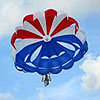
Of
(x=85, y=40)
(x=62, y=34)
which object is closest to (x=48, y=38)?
(x=62, y=34)

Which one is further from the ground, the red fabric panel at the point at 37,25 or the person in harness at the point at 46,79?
the red fabric panel at the point at 37,25

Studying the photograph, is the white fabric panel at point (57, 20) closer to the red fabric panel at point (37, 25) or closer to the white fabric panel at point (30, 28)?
the red fabric panel at point (37, 25)

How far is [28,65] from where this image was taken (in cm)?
2403

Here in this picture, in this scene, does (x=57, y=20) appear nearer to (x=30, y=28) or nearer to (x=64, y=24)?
(x=64, y=24)

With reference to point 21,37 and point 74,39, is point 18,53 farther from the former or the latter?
point 74,39

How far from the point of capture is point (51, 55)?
2477cm

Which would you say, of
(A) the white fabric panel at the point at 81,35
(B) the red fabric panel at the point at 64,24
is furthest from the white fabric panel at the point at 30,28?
(A) the white fabric panel at the point at 81,35

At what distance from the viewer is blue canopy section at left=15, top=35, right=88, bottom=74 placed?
78.0 feet

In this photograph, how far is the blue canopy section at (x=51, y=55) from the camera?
78.0 feet

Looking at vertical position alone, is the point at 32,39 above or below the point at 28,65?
above

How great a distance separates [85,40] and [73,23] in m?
1.56

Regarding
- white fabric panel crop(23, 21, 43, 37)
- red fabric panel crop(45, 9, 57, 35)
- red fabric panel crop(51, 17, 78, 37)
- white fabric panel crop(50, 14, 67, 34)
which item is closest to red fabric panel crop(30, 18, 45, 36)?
white fabric panel crop(23, 21, 43, 37)

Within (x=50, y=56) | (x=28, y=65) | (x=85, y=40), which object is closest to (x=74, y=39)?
(x=85, y=40)

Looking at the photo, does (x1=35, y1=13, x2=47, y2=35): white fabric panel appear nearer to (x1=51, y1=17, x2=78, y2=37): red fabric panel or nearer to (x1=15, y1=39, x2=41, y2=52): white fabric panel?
(x1=51, y1=17, x2=78, y2=37): red fabric panel
